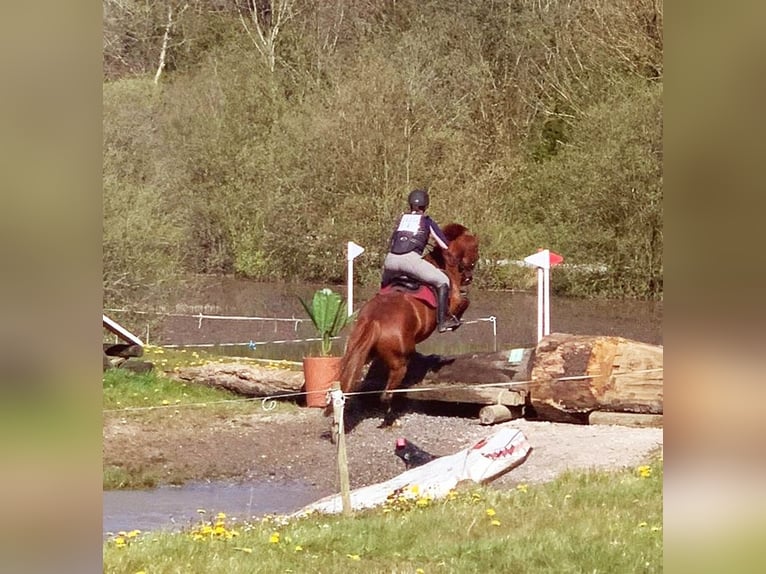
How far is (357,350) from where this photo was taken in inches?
162

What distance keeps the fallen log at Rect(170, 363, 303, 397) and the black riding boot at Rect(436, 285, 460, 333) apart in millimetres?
575

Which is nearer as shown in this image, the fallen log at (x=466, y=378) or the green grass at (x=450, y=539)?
the green grass at (x=450, y=539)

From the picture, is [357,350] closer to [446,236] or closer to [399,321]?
[399,321]

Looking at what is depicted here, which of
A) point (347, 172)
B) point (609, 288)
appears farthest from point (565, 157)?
point (347, 172)

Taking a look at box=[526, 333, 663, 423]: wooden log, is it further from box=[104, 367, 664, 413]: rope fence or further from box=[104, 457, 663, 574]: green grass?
box=[104, 457, 663, 574]: green grass

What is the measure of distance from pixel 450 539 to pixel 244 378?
98cm

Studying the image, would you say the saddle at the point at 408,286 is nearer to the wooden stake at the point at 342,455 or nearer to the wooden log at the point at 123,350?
the wooden stake at the point at 342,455

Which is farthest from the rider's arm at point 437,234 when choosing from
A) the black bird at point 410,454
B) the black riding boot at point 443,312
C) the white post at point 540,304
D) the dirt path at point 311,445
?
the black bird at point 410,454

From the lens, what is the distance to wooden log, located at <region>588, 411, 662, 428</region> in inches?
171

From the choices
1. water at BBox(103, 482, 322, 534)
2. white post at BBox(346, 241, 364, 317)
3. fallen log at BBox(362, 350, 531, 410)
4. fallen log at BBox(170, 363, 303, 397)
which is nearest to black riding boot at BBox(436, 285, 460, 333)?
fallen log at BBox(362, 350, 531, 410)

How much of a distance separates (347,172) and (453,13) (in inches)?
29.1

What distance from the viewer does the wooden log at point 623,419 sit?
433 centimetres

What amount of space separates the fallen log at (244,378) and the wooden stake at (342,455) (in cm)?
20

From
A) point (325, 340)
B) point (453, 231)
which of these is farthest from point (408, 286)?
point (325, 340)
